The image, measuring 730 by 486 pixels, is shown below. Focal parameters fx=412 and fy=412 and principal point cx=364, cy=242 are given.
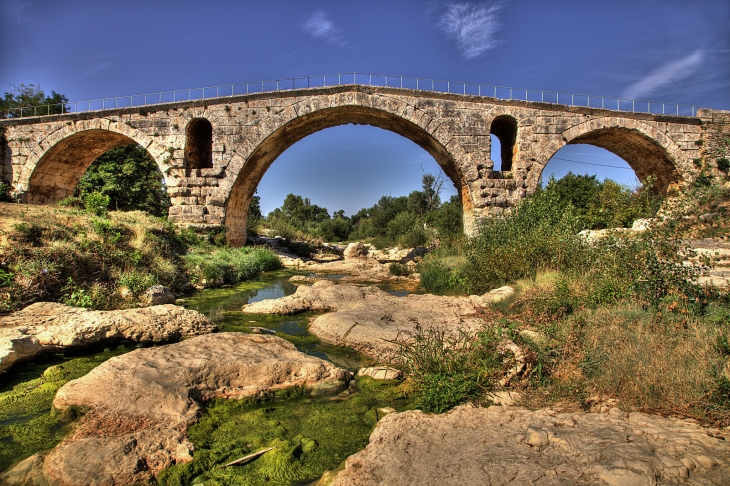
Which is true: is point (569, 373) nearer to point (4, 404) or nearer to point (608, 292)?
point (608, 292)

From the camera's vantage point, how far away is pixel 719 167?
1441 cm

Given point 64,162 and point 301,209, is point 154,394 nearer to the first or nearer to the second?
point 64,162

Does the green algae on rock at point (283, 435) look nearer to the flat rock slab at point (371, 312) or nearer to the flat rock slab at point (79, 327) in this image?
the flat rock slab at point (371, 312)

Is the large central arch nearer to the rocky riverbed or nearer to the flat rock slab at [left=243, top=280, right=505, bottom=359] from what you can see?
the flat rock slab at [left=243, top=280, right=505, bottom=359]

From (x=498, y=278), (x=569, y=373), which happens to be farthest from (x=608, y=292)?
(x=498, y=278)

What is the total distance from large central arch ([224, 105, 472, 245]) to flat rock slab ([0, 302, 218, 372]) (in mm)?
9254

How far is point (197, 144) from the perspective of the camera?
15500 millimetres

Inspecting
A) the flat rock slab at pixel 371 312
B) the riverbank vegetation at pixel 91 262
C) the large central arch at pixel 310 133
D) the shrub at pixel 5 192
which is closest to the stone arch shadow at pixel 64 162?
the shrub at pixel 5 192

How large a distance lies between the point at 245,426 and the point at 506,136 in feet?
47.7

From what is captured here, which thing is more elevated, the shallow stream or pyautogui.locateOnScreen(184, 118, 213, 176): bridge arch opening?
pyautogui.locateOnScreen(184, 118, 213, 176): bridge arch opening

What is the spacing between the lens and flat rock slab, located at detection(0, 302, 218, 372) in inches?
173

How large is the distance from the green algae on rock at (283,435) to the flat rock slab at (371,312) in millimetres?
1014

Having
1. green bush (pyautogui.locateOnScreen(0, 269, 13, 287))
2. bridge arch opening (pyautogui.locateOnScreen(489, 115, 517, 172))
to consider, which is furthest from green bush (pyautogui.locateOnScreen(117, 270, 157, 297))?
bridge arch opening (pyautogui.locateOnScreen(489, 115, 517, 172))

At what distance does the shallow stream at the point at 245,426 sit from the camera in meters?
2.63
